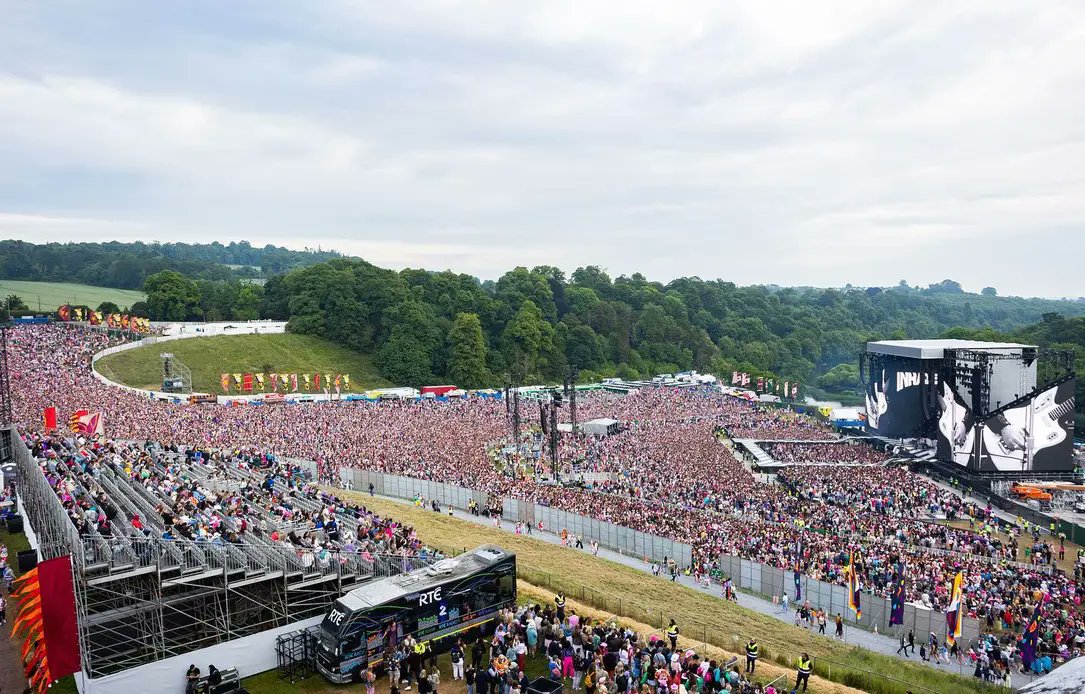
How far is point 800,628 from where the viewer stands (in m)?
→ 20.3

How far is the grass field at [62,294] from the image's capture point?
100 metres

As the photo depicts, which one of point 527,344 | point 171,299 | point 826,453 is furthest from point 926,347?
point 171,299

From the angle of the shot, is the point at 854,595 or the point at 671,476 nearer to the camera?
the point at 854,595

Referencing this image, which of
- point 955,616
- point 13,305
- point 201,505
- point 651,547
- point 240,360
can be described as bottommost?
point 651,547

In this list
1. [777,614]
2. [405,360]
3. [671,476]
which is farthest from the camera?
[405,360]

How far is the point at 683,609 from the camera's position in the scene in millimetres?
21125

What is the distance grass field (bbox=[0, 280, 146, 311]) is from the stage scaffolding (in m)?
93.9

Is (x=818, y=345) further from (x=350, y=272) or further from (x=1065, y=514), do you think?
(x=1065, y=514)

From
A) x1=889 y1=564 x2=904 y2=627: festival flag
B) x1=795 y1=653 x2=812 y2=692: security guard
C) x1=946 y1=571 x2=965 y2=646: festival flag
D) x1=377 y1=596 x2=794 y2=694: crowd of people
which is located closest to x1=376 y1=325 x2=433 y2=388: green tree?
x1=889 y1=564 x2=904 y2=627: festival flag

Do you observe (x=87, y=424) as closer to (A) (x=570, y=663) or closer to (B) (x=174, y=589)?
(B) (x=174, y=589)

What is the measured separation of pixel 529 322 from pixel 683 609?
236ft

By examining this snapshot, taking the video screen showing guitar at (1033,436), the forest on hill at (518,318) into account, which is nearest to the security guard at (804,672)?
the video screen showing guitar at (1033,436)

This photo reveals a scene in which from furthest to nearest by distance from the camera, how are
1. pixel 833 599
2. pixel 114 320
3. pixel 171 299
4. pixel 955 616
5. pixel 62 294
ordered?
1. pixel 62 294
2. pixel 171 299
3. pixel 114 320
4. pixel 833 599
5. pixel 955 616

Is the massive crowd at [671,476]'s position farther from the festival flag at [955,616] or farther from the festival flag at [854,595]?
the festival flag at [955,616]
